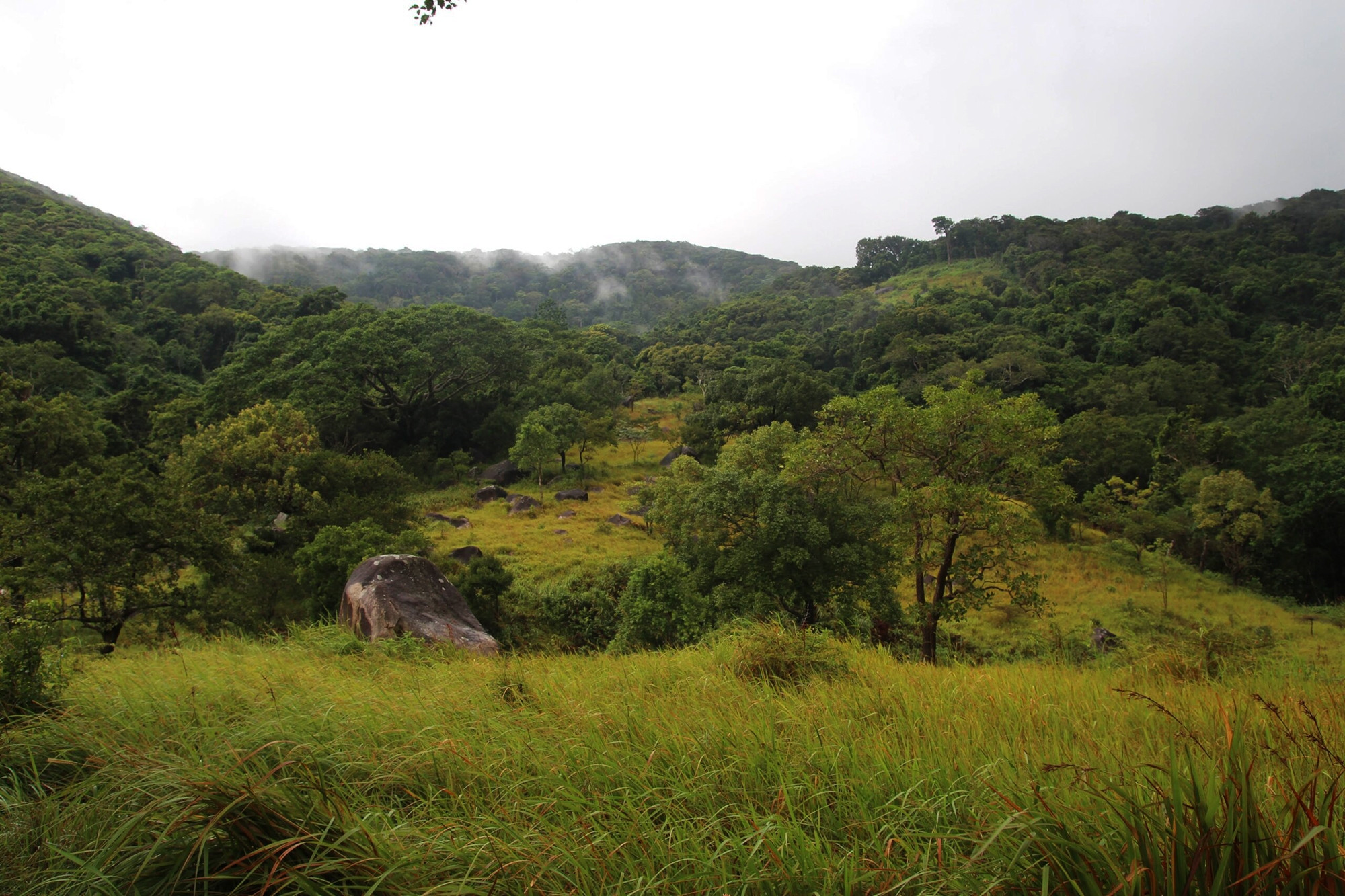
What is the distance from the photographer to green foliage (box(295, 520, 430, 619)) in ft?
42.4

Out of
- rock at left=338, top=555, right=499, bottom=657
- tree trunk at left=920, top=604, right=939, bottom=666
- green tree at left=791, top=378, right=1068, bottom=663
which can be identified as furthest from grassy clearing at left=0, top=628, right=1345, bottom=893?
tree trunk at left=920, top=604, right=939, bottom=666

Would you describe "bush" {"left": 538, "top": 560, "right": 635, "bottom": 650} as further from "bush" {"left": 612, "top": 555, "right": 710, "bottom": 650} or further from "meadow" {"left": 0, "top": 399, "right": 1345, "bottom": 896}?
"meadow" {"left": 0, "top": 399, "right": 1345, "bottom": 896}

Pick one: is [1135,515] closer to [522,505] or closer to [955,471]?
[955,471]

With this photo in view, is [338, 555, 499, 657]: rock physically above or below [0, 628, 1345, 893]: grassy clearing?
below

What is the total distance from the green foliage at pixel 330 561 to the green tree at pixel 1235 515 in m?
26.5

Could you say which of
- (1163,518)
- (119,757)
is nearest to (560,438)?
(1163,518)

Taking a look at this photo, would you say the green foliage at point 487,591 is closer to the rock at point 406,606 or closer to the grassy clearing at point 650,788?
the rock at point 406,606

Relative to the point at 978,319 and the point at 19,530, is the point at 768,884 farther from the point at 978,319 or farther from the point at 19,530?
the point at 978,319

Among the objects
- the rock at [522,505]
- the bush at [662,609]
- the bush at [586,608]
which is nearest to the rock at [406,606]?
the bush at [662,609]

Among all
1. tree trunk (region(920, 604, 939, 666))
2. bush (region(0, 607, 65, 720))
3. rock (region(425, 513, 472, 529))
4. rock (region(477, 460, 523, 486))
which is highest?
bush (region(0, 607, 65, 720))

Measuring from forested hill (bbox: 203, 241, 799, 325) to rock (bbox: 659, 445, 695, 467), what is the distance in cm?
8682

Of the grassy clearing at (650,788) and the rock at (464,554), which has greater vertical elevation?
the grassy clearing at (650,788)

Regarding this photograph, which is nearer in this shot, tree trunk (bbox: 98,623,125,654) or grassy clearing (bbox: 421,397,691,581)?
Result: tree trunk (bbox: 98,623,125,654)

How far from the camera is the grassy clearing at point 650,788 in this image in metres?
1.80
